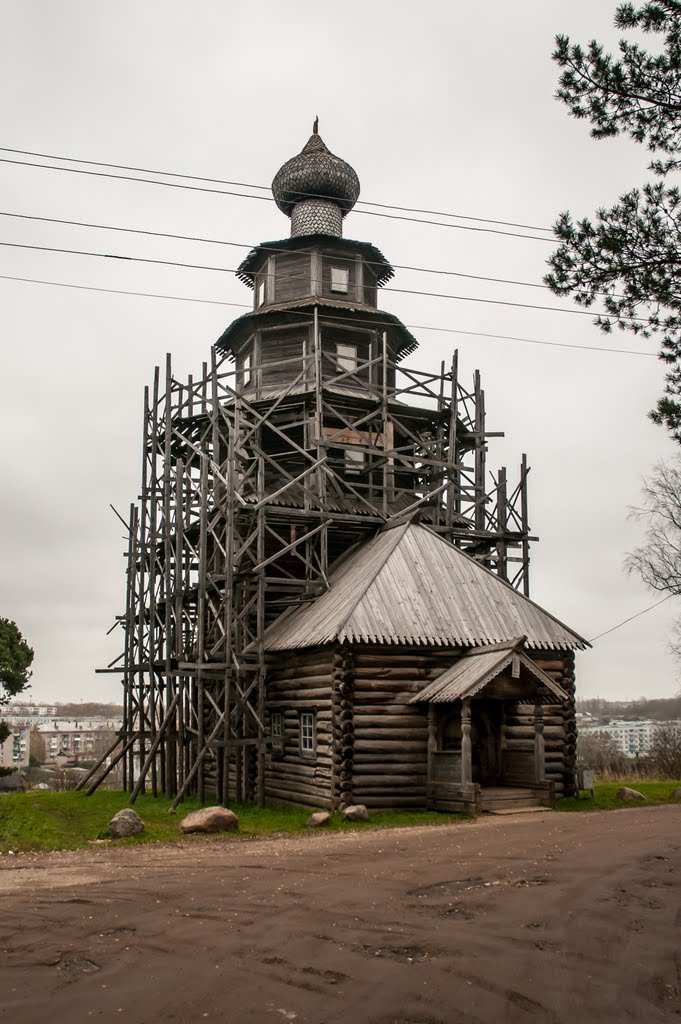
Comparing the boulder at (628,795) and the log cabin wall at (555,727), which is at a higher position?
the log cabin wall at (555,727)

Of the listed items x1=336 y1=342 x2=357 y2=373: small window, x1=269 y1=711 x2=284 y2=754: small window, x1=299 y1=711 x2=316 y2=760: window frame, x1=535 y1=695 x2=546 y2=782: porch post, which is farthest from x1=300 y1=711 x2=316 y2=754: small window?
x1=336 y1=342 x2=357 y2=373: small window

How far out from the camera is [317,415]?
25.7 m

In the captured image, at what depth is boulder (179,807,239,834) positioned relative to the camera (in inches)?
700

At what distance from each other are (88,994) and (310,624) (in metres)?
15.3

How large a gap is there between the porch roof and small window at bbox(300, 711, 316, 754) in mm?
2840

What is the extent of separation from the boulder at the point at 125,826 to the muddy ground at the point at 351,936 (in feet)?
9.36

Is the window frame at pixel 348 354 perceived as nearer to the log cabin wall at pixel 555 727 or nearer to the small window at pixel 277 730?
the small window at pixel 277 730

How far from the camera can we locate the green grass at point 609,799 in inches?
832

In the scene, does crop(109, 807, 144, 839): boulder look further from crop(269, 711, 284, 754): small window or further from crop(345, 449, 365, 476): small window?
crop(345, 449, 365, 476): small window

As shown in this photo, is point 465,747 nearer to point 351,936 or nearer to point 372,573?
point 372,573

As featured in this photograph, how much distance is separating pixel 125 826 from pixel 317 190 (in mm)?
22291

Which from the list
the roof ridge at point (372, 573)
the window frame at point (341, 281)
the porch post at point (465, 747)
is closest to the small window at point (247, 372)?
the window frame at point (341, 281)

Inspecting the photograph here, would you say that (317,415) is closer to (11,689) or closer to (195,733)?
(195,733)

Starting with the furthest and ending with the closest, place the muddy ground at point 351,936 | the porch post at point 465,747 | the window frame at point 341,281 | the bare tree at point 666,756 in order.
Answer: the bare tree at point 666,756 < the window frame at point 341,281 < the porch post at point 465,747 < the muddy ground at point 351,936
